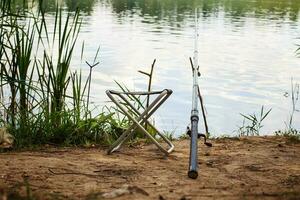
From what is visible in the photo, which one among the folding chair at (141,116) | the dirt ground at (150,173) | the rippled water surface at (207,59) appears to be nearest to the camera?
the dirt ground at (150,173)

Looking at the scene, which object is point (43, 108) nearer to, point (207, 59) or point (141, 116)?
point (141, 116)

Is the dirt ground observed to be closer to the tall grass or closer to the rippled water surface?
the tall grass

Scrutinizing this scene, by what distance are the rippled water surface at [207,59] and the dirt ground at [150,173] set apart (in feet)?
8.27

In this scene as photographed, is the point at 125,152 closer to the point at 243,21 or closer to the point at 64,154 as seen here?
the point at 64,154

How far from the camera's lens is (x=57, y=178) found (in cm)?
328

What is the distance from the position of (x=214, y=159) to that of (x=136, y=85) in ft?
18.0

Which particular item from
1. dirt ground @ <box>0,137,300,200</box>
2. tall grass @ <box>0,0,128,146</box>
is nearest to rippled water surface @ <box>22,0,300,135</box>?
tall grass @ <box>0,0,128,146</box>

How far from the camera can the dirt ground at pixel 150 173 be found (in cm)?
294

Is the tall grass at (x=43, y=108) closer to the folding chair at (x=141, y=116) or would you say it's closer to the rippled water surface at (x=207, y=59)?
the folding chair at (x=141, y=116)

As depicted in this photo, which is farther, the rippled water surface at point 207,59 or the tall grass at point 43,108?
the rippled water surface at point 207,59

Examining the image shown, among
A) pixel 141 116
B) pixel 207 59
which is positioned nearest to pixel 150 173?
pixel 141 116

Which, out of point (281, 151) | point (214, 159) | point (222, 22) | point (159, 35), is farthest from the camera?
point (222, 22)

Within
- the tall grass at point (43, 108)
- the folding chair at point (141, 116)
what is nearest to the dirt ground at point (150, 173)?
the folding chair at point (141, 116)

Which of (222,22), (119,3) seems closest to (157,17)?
(222,22)
